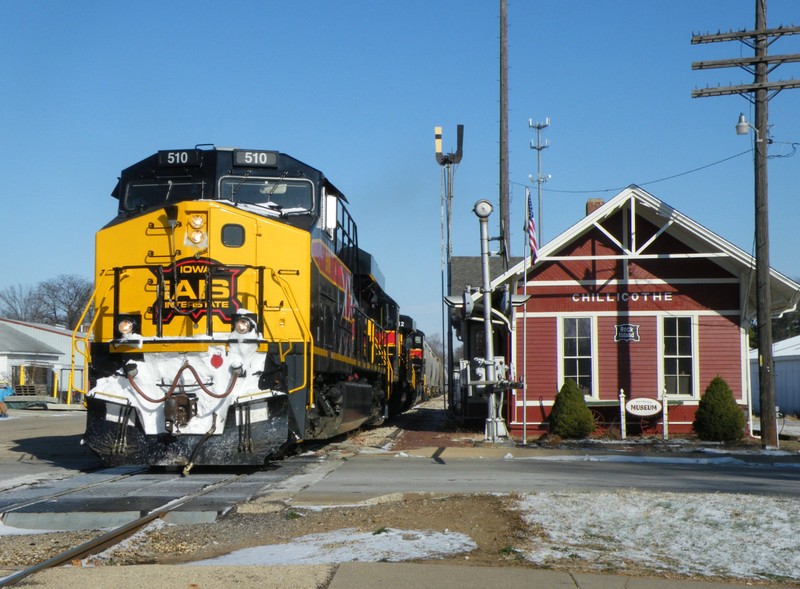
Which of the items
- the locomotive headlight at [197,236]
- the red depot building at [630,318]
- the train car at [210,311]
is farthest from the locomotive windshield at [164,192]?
the red depot building at [630,318]

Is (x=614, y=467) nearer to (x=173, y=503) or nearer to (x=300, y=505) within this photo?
(x=300, y=505)

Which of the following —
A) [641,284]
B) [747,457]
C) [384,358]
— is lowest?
[747,457]

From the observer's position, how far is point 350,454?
16.1m

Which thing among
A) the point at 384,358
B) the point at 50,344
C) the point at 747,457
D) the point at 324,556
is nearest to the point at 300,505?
the point at 324,556

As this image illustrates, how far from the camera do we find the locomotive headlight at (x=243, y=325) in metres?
11.7

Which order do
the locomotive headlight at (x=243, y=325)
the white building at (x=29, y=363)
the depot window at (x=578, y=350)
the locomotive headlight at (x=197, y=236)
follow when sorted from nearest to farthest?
the locomotive headlight at (x=243, y=325), the locomotive headlight at (x=197, y=236), the depot window at (x=578, y=350), the white building at (x=29, y=363)

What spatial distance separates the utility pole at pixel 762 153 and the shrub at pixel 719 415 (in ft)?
4.23

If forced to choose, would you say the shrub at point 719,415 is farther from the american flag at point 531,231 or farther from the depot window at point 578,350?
the american flag at point 531,231

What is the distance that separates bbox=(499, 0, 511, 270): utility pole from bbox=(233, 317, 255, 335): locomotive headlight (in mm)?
10691

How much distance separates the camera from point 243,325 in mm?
11672

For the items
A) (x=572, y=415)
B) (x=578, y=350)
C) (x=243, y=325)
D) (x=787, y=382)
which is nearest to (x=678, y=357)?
(x=578, y=350)

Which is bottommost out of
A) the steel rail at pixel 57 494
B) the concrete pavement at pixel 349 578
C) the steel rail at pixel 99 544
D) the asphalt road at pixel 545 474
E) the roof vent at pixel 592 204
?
the asphalt road at pixel 545 474

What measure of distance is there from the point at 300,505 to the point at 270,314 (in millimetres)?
3390

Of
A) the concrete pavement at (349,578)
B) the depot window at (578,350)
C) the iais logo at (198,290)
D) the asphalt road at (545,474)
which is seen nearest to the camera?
the concrete pavement at (349,578)
